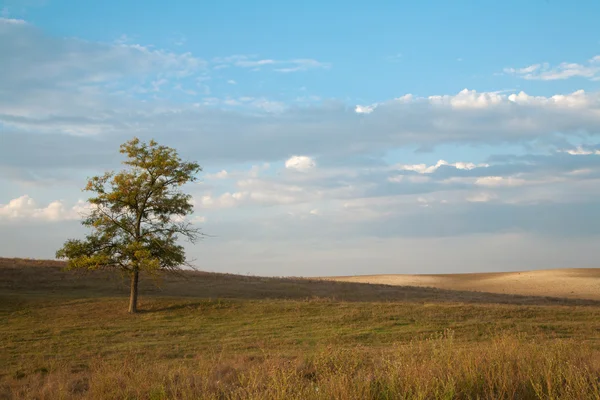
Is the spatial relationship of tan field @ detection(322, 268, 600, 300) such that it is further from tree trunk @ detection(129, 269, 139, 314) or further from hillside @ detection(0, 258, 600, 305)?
tree trunk @ detection(129, 269, 139, 314)

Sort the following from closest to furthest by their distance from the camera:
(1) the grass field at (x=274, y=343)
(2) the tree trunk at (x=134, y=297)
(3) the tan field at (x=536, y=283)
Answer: (1) the grass field at (x=274, y=343) → (2) the tree trunk at (x=134, y=297) → (3) the tan field at (x=536, y=283)

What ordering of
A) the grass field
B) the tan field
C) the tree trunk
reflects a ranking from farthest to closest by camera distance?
the tan field
the tree trunk
the grass field

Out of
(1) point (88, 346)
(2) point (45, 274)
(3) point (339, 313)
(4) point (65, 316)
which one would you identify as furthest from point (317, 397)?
(2) point (45, 274)

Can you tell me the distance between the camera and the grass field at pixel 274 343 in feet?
30.3

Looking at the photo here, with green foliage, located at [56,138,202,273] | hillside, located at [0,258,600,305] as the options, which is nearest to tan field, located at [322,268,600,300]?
hillside, located at [0,258,600,305]

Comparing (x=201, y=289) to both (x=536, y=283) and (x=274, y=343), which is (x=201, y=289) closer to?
(x=274, y=343)

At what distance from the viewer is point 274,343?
65.7 feet

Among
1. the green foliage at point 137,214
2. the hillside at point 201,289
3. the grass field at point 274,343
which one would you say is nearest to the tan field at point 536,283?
the hillside at point 201,289

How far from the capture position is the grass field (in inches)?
363

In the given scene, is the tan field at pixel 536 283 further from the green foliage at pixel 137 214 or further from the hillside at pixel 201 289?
the green foliage at pixel 137 214

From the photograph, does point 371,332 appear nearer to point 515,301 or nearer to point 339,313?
point 339,313

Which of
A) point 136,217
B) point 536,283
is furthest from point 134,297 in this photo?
point 536,283

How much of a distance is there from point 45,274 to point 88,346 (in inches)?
1007

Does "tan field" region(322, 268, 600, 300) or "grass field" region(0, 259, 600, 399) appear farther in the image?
"tan field" region(322, 268, 600, 300)
